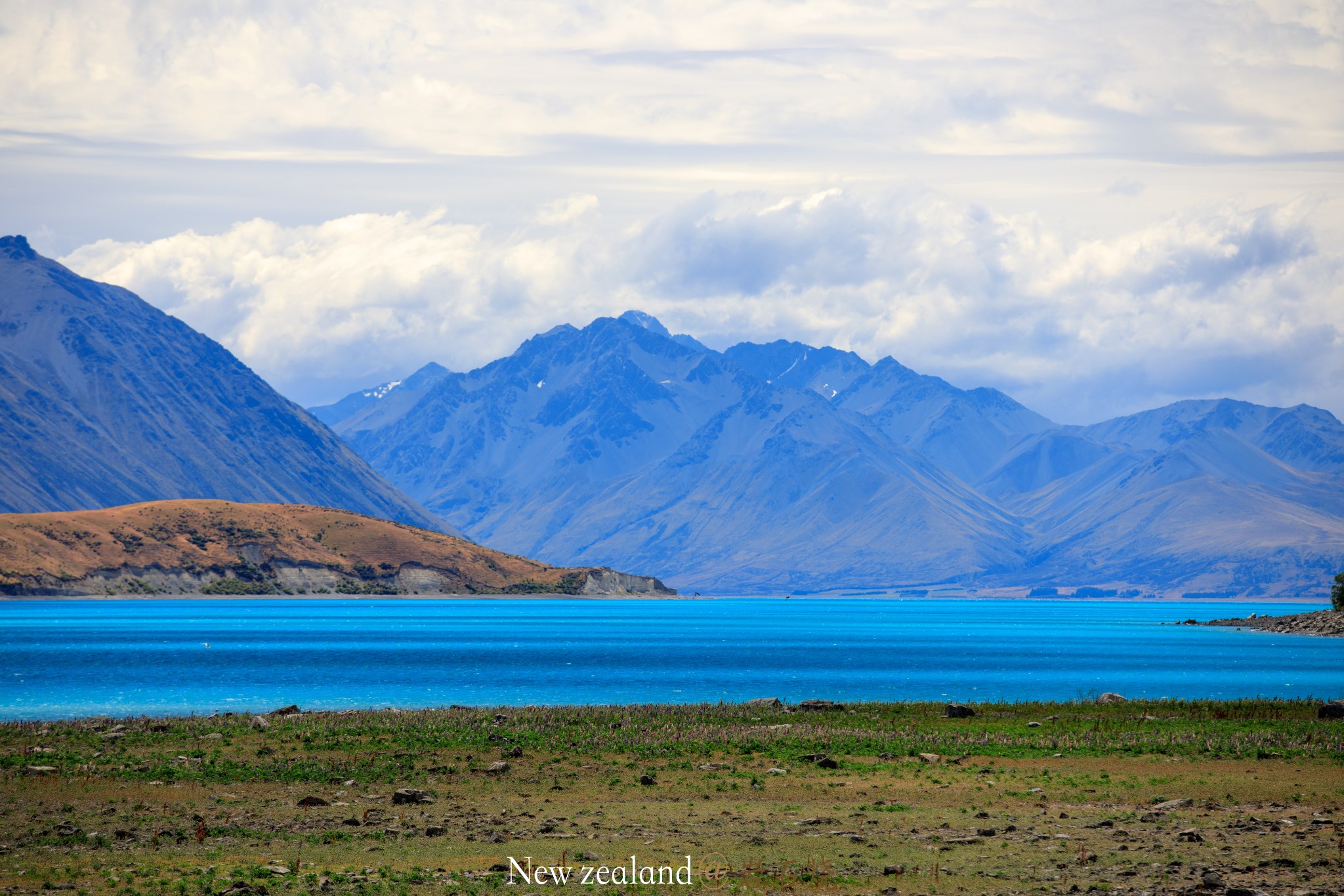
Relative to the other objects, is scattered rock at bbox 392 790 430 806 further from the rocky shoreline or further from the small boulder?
the rocky shoreline

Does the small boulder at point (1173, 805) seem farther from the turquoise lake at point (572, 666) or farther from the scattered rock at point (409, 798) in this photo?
the turquoise lake at point (572, 666)

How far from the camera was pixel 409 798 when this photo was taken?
35.3 metres

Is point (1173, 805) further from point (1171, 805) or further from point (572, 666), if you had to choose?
point (572, 666)

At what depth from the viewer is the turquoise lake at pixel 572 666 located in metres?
72.5

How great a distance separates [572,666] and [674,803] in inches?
2583

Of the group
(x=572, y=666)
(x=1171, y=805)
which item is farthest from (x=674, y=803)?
(x=572, y=666)

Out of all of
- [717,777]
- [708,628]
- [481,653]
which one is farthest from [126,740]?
[708,628]

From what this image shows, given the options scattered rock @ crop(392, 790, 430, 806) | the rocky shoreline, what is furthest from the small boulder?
the rocky shoreline

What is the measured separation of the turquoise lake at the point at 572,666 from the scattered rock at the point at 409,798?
29.5 m

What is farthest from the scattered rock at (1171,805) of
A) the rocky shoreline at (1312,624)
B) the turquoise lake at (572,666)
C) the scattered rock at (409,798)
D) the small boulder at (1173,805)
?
the rocky shoreline at (1312,624)

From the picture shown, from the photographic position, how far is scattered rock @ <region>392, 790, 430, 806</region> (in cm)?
3512

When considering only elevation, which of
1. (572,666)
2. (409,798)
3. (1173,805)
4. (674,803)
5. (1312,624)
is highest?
(1312,624)

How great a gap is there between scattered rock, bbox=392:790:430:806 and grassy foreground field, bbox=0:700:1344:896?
0.12 meters

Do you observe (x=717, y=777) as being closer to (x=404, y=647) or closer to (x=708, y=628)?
(x=404, y=647)
